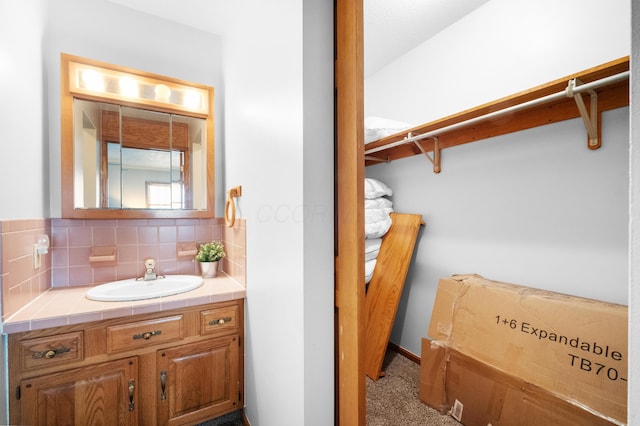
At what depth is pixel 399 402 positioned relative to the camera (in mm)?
1733

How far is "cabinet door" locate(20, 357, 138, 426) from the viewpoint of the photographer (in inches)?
48.9

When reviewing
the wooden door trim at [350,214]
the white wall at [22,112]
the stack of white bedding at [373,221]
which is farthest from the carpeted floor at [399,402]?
the white wall at [22,112]

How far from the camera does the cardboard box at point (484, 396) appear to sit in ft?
3.86

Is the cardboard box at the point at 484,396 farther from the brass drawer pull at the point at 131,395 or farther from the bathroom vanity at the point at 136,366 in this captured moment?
the brass drawer pull at the point at 131,395

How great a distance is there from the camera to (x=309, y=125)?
976mm

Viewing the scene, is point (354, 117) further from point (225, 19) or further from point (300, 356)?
point (225, 19)

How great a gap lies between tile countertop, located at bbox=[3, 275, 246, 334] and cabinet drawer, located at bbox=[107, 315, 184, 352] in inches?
2.8

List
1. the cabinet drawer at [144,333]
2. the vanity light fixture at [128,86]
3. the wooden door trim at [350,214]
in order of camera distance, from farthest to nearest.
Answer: the vanity light fixture at [128,86], the cabinet drawer at [144,333], the wooden door trim at [350,214]

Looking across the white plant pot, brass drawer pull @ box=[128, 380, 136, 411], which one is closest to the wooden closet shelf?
Result: the white plant pot

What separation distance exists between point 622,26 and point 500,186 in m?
0.88

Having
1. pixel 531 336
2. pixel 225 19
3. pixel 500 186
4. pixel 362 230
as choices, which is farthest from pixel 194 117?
pixel 531 336

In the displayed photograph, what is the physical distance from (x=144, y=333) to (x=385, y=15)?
247cm

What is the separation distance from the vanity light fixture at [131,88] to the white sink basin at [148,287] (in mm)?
1243

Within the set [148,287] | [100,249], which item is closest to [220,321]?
[148,287]
